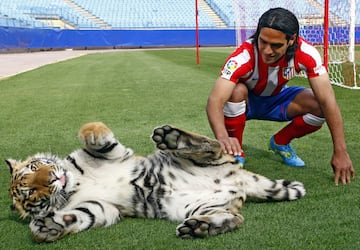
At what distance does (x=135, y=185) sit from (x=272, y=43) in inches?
46.0

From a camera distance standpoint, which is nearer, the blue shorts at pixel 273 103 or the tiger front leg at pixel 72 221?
the tiger front leg at pixel 72 221

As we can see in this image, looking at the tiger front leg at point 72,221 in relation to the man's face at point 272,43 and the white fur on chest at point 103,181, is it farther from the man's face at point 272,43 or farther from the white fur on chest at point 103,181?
the man's face at point 272,43

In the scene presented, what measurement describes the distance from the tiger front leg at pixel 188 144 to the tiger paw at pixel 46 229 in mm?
633

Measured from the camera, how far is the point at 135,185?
252cm

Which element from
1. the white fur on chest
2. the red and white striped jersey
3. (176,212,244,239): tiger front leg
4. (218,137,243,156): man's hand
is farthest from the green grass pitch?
the red and white striped jersey

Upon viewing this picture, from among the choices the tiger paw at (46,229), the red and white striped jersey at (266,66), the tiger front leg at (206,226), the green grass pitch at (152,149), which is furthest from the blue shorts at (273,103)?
the tiger paw at (46,229)

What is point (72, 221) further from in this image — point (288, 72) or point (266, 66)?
point (288, 72)

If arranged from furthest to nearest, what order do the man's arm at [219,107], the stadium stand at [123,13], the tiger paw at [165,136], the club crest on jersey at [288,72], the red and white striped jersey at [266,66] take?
the stadium stand at [123,13], the club crest on jersey at [288,72], the red and white striped jersey at [266,66], the man's arm at [219,107], the tiger paw at [165,136]

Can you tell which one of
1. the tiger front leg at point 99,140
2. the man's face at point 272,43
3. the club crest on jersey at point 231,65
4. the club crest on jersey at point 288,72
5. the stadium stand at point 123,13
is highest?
the man's face at point 272,43

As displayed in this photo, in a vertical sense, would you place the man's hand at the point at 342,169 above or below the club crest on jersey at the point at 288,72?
below

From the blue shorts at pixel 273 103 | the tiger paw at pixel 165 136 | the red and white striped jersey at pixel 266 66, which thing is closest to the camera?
the tiger paw at pixel 165 136

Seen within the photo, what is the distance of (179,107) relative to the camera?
6.30 metres

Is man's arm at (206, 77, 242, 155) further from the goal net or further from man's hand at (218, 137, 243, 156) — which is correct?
the goal net

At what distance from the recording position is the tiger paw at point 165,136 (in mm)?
2396
